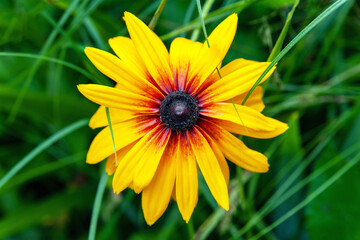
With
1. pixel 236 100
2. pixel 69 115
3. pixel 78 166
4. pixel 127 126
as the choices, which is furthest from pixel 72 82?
pixel 236 100

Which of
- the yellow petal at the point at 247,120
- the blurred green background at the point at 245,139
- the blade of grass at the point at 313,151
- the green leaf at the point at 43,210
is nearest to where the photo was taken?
the yellow petal at the point at 247,120

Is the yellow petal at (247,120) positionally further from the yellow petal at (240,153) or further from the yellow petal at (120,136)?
the yellow petal at (120,136)

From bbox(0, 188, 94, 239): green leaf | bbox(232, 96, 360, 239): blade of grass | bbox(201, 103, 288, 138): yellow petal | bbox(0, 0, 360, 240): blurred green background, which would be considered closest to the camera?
bbox(201, 103, 288, 138): yellow petal

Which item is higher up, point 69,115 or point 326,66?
point 69,115

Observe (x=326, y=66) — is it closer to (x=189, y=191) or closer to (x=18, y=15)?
(x=189, y=191)

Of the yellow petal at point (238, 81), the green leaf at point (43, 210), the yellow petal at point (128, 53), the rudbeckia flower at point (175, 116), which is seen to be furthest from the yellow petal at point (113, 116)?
the green leaf at point (43, 210)

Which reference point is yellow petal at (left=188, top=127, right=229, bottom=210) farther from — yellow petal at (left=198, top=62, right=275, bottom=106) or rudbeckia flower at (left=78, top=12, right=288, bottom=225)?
yellow petal at (left=198, top=62, right=275, bottom=106)

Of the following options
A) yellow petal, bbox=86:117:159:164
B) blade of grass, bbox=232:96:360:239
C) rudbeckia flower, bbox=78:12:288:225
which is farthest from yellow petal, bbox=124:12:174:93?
blade of grass, bbox=232:96:360:239
